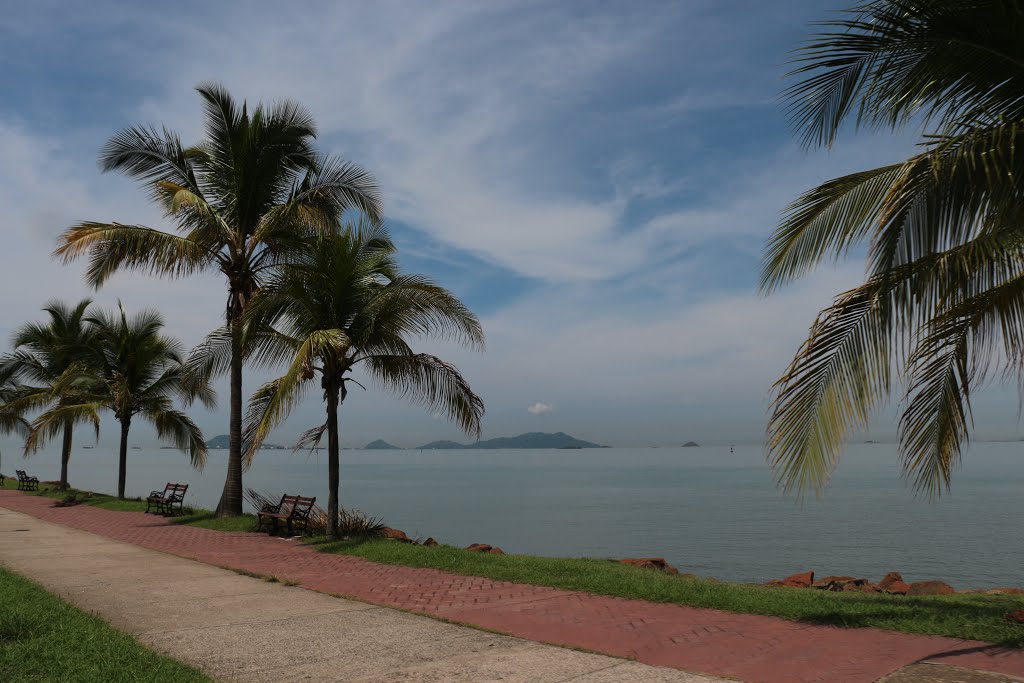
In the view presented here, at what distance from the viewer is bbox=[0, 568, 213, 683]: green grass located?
17.1 feet

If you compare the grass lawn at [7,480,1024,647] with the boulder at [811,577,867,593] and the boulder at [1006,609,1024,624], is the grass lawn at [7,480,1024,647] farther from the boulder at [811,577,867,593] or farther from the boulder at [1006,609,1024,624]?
the boulder at [811,577,867,593]

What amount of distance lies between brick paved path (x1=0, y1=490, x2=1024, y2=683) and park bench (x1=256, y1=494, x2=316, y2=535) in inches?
128

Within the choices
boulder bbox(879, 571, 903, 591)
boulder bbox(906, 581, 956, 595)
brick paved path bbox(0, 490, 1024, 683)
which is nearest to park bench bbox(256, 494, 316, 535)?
brick paved path bbox(0, 490, 1024, 683)

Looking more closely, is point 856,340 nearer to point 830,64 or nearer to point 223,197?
point 830,64

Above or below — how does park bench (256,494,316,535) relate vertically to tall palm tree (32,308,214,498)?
below

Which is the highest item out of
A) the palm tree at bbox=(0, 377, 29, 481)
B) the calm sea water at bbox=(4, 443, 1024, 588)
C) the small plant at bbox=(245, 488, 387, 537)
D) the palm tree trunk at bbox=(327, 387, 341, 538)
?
the palm tree at bbox=(0, 377, 29, 481)

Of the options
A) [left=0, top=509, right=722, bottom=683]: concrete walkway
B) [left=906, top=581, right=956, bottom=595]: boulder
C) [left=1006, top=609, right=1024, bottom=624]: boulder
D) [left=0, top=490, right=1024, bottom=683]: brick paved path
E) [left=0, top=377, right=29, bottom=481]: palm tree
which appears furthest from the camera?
[left=0, top=377, right=29, bottom=481]: palm tree

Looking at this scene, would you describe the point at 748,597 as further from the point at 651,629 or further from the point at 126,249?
the point at 126,249

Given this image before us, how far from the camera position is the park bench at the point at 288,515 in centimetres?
1568

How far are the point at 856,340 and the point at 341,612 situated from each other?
5789mm

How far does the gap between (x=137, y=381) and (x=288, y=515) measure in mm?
13523

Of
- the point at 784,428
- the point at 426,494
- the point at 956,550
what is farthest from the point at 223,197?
the point at 426,494

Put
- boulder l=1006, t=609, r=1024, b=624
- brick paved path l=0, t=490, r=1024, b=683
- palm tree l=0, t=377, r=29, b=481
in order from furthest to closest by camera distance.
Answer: palm tree l=0, t=377, r=29, b=481 → boulder l=1006, t=609, r=1024, b=624 → brick paved path l=0, t=490, r=1024, b=683

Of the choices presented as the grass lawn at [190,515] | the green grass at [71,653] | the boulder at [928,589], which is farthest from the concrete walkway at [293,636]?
the boulder at [928,589]
